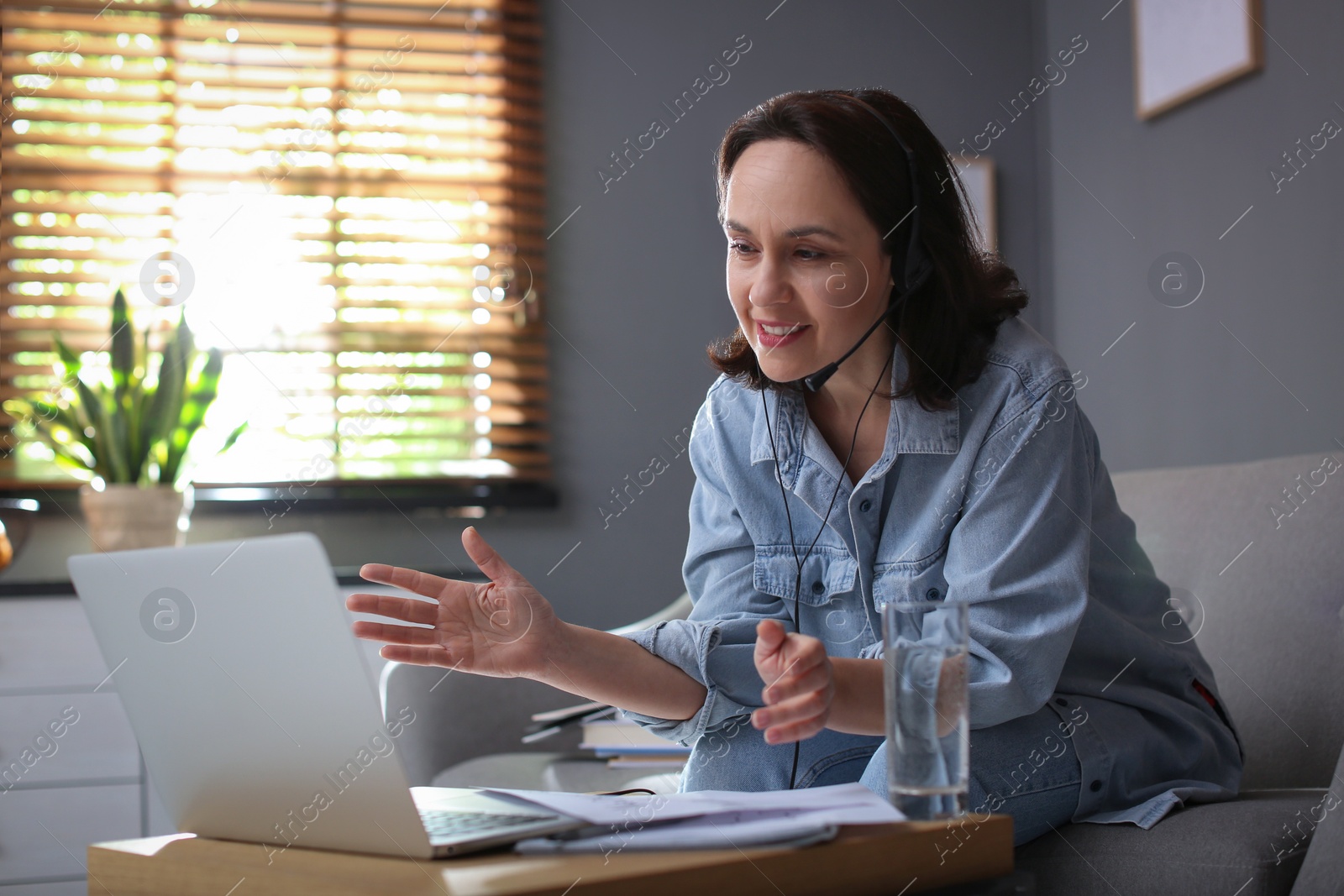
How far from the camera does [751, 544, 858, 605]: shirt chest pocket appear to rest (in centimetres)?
110

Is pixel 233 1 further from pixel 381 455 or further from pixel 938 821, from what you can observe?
pixel 938 821

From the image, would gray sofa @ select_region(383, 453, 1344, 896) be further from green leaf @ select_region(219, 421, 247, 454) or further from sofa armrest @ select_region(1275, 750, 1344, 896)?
green leaf @ select_region(219, 421, 247, 454)

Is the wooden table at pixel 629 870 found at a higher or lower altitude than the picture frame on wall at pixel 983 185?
lower

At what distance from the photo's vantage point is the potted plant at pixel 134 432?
202cm

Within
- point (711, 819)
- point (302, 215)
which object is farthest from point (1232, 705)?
point (302, 215)

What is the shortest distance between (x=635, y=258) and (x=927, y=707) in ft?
6.38

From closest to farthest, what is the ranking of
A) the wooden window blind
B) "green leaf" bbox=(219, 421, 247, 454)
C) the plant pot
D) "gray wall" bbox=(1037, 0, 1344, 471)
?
1. "gray wall" bbox=(1037, 0, 1344, 471)
2. the plant pot
3. "green leaf" bbox=(219, 421, 247, 454)
4. the wooden window blind

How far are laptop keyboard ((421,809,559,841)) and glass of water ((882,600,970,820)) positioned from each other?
211 mm

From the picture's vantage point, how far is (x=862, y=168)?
3.47 ft

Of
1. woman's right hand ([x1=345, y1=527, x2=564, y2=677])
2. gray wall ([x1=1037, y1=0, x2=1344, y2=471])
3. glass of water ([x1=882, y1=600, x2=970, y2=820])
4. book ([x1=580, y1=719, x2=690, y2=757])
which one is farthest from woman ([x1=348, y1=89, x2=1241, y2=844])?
gray wall ([x1=1037, y1=0, x2=1344, y2=471])

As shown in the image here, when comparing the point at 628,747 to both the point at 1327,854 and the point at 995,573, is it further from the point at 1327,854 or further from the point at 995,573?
the point at 1327,854

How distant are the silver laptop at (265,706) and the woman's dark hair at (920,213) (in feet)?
1.93

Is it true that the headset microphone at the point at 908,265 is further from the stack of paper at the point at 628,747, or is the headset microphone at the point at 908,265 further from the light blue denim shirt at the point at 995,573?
the stack of paper at the point at 628,747

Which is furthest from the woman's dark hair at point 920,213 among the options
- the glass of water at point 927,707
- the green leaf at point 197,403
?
the green leaf at point 197,403
